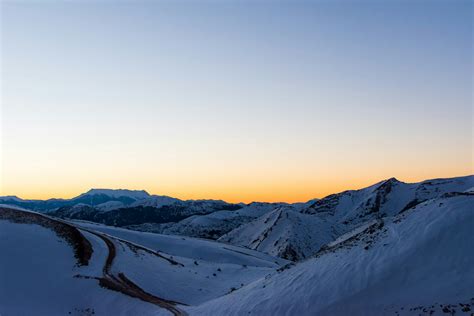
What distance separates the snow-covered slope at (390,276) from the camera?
23.5 m

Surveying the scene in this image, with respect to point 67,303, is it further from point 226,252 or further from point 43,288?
point 226,252

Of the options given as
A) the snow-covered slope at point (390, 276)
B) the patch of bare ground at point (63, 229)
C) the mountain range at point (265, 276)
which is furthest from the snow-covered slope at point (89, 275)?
the snow-covered slope at point (390, 276)

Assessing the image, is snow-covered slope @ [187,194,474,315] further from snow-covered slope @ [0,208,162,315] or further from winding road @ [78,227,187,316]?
snow-covered slope @ [0,208,162,315]

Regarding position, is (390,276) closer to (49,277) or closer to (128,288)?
(128,288)

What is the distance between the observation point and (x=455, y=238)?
27.2m

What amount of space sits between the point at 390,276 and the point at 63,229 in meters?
49.0

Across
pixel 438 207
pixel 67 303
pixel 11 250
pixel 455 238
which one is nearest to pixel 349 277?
pixel 455 238

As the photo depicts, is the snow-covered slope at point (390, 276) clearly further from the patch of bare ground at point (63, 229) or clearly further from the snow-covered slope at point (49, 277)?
the patch of bare ground at point (63, 229)

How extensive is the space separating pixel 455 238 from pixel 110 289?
30.1 m

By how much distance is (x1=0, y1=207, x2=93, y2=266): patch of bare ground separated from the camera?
170 feet

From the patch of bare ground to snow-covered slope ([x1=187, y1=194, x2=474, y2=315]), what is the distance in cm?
2309

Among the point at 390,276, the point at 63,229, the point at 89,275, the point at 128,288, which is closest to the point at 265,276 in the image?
the point at 128,288

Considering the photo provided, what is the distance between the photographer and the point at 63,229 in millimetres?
60500

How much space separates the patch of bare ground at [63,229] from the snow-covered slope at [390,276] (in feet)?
75.8
